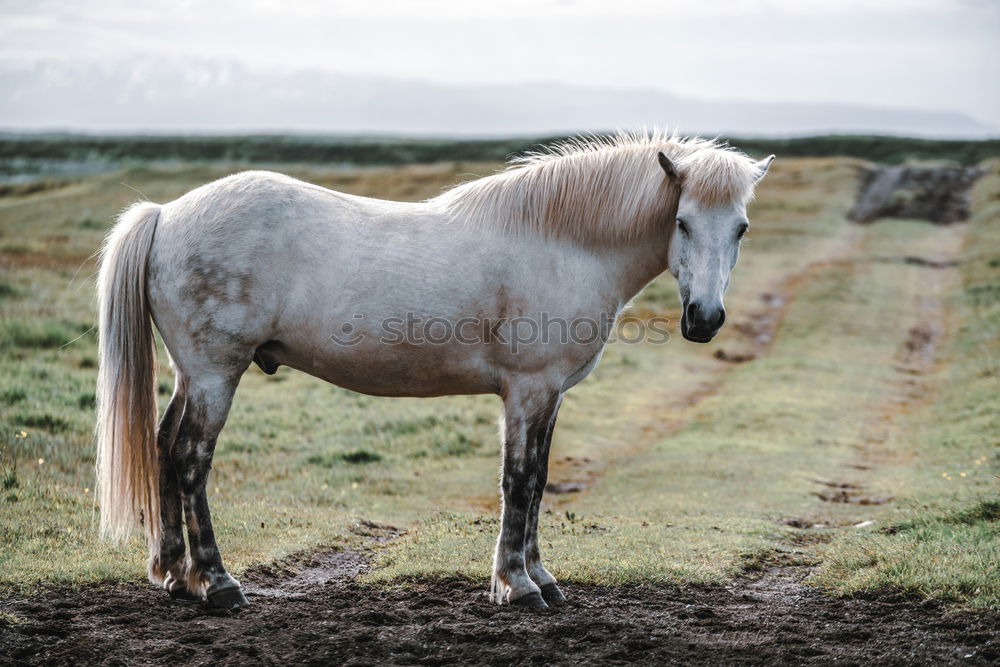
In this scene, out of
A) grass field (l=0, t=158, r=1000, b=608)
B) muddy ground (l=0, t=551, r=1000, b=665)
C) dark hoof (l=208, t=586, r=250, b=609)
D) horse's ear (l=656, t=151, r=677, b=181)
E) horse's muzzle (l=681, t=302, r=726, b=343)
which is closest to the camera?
muddy ground (l=0, t=551, r=1000, b=665)

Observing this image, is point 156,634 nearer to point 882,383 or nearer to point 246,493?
point 246,493

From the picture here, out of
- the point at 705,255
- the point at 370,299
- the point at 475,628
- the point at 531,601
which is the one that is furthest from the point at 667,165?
the point at 475,628

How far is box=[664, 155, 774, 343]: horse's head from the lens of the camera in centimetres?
552

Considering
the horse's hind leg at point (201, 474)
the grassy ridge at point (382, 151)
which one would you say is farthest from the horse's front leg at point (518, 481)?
the grassy ridge at point (382, 151)

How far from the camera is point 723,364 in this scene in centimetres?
1956

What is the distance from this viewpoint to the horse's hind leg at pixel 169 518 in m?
6.05

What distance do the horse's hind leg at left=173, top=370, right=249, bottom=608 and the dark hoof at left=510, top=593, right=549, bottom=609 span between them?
71.6 inches

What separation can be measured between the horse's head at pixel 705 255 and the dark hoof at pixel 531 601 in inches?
78.4

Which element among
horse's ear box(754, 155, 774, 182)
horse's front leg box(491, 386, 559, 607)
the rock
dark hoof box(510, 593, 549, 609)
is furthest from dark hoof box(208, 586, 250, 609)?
the rock

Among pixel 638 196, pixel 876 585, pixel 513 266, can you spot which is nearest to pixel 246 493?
pixel 513 266

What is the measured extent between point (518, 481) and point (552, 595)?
33.5 inches

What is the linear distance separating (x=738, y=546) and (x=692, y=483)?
3006 mm

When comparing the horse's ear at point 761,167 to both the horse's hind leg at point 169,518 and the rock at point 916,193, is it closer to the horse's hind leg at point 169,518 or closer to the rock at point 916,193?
the horse's hind leg at point 169,518

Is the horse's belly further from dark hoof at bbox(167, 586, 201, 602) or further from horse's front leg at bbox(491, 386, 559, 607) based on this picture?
dark hoof at bbox(167, 586, 201, 602)
